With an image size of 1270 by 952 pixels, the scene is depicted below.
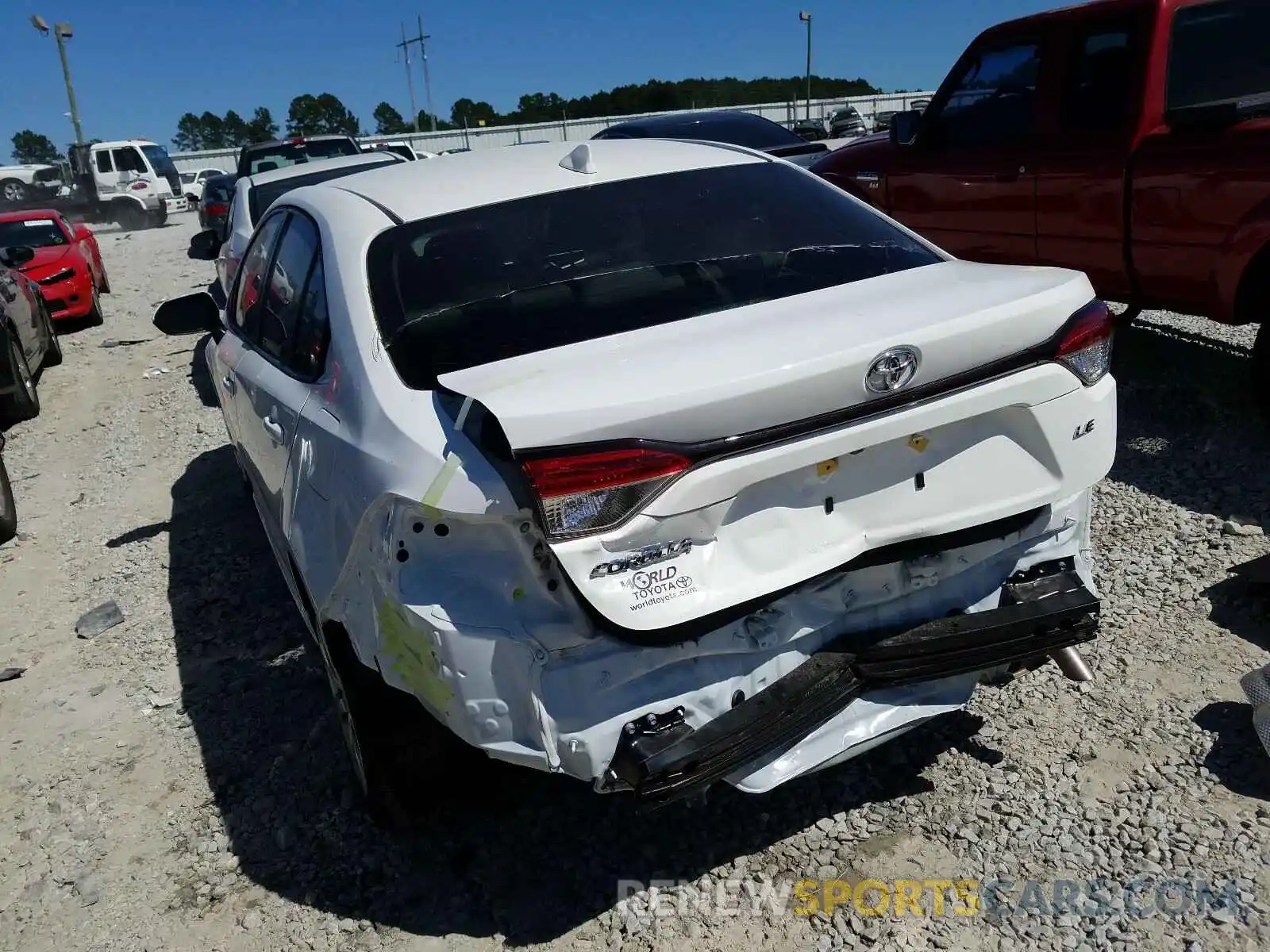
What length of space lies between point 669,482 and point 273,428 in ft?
5.23

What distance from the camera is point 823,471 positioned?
7.27 ft

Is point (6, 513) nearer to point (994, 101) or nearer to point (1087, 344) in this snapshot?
point (1087, 344)

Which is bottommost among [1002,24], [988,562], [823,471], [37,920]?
[37,920]

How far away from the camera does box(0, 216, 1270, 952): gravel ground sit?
2.54 m

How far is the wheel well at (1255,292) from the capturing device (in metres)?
4.70

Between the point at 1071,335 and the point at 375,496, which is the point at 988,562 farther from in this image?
the point at 375,496

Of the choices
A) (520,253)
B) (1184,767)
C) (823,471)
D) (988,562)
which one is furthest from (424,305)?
(1184,767)

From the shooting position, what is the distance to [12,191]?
32.2 metres

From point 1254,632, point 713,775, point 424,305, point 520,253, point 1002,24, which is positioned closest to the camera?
point 713,775

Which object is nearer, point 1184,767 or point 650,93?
point 1184,767

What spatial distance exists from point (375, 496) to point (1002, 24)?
17.9 ft

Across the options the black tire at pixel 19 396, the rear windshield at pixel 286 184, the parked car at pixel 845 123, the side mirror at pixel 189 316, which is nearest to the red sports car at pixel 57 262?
the black tire at pixel 19 396

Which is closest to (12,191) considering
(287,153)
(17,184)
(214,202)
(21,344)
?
(17,184)

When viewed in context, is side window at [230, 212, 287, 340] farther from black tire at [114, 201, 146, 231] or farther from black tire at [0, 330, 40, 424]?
black tire at [114, 201, 146, 231]
